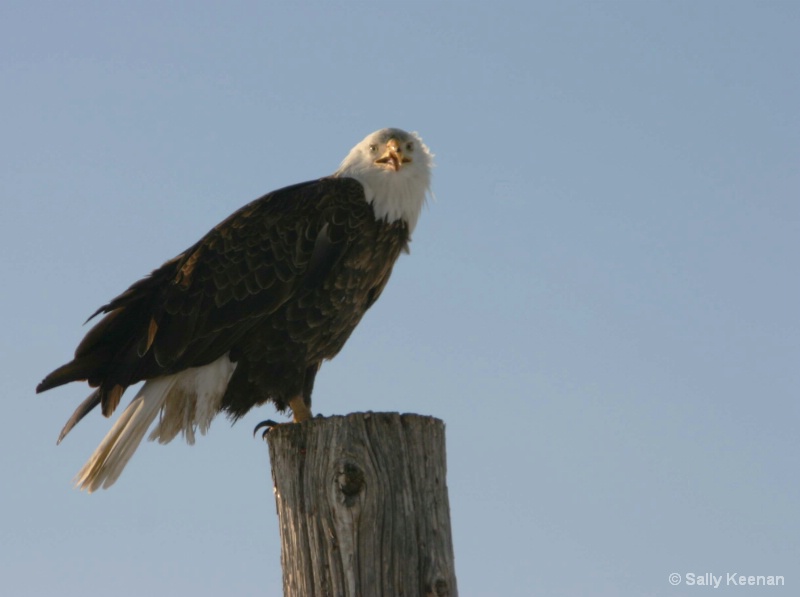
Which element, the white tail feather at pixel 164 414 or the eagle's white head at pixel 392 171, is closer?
the white tail feather at pixel 164 414

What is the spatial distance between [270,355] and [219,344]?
266 millimetres

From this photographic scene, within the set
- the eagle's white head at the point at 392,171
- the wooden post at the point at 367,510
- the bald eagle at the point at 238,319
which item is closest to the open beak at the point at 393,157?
the eagle's white head at the point at 392,171

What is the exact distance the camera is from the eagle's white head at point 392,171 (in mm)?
6496

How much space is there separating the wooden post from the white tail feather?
2172mm

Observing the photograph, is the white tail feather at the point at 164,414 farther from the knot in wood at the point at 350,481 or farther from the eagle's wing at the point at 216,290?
the knot in wood at the point at 350,481

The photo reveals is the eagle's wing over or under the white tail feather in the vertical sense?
over

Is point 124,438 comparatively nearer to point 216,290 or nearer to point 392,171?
point 216,290

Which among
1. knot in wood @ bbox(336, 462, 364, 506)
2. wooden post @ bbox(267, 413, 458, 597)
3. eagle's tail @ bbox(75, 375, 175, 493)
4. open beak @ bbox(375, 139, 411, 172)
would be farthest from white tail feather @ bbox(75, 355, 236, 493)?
knot in wood @ bbox(336, 462, 364, 506)

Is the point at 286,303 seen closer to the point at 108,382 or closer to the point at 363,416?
the point at 108,382

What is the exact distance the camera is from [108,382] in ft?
19.1

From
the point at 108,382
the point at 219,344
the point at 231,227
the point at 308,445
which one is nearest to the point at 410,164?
the point at 231,227

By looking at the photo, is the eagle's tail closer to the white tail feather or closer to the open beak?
the white tail feather

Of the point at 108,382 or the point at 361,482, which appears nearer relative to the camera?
the point at 361,482

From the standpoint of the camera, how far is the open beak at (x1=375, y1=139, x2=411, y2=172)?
6590mm
